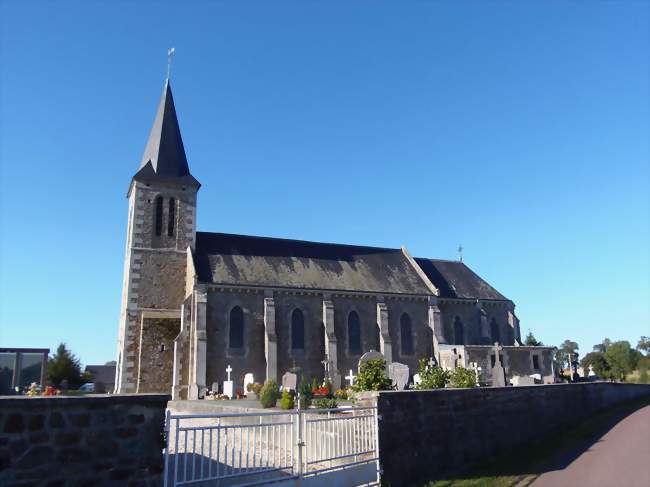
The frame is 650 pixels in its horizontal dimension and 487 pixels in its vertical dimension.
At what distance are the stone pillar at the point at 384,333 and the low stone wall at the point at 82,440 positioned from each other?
88.6ft

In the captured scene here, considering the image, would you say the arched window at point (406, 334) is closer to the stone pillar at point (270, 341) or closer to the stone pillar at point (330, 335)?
the stone pillar at point (330, 335)

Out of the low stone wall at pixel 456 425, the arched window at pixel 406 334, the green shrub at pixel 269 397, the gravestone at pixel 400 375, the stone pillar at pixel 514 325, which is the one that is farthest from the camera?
the stone pillar at pixel 514 325

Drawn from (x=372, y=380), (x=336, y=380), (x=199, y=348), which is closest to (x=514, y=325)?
(x=336, y=380)

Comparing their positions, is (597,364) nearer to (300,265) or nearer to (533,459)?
(300,265)

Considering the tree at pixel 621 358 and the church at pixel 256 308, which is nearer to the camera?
the church at pixel 256 308

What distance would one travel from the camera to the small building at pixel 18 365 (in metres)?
7.33

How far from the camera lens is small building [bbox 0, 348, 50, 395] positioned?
7.33m

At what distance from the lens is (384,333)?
33.2m

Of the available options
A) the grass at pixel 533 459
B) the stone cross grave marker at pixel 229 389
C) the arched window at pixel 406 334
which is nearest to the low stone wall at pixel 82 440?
the grass at pixel 533 459

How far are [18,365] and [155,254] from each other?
24430 mm

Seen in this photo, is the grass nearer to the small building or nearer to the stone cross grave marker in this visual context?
the small building

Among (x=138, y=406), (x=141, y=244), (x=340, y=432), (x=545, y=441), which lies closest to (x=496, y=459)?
(x=545, y=441)

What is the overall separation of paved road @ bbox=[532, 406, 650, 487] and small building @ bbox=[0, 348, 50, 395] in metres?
9.14

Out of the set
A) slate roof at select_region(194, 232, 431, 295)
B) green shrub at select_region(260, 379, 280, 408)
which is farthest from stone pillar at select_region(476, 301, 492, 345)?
green shrub at select_region(260, 379, 280, 408)
